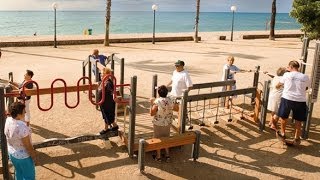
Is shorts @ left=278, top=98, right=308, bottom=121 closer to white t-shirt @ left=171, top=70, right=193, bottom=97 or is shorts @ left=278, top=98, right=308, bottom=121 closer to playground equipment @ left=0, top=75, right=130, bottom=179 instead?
white t-shirt @ left=171, top=70, right=193, bottom=97

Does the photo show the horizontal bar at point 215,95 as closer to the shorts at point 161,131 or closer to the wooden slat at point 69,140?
the shorts at point 161,131

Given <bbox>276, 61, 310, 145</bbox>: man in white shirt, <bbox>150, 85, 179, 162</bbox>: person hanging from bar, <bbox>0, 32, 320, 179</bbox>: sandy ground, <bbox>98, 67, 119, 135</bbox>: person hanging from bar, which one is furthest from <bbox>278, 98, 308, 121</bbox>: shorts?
<bbox>98, 67, 119, 135</bbox>: person hanging from bar

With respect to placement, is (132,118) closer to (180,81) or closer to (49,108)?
(49,108)

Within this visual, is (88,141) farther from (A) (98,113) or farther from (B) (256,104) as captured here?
(B) (256,104)

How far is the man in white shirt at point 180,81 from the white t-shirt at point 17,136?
182 inches

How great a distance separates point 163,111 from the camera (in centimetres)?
741

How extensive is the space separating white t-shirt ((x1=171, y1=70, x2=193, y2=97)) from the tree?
24.0 feet

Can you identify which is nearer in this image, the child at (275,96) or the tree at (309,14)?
the child at (275,96)

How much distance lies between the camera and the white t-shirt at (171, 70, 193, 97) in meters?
9.22

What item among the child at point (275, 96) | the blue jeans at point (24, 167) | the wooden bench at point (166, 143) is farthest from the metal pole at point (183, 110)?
the blue jeans at point (24, 167)

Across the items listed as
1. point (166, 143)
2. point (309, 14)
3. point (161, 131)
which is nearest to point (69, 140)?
point (161, 131)

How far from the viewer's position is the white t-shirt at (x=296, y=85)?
833 cm

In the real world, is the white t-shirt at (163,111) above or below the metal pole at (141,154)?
above

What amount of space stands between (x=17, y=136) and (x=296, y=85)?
6348 millimetres
